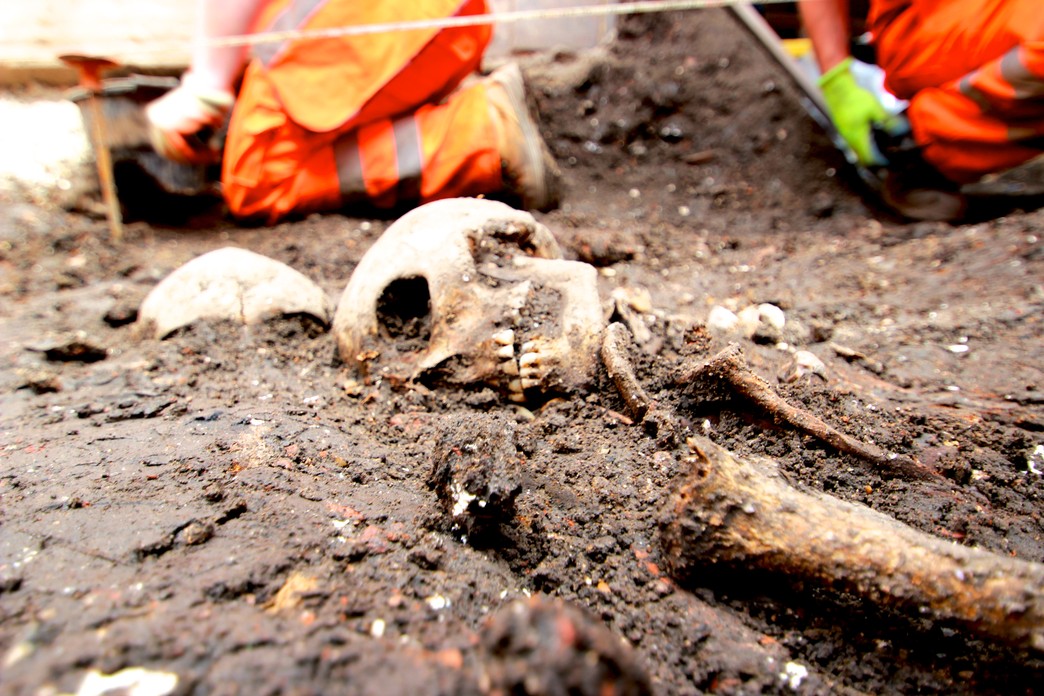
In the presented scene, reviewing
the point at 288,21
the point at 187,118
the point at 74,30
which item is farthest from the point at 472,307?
the point at 74,30

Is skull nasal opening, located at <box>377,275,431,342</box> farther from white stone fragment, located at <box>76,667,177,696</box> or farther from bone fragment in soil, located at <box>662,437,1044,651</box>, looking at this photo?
white stone fragment, located at <box>76,667,177,696</box>

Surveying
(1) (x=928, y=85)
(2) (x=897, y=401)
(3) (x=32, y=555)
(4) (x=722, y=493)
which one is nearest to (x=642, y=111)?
(1) (x=928, y=85)

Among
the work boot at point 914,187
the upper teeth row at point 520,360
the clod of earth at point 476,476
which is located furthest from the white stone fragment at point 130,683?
the work boot at point 914,187

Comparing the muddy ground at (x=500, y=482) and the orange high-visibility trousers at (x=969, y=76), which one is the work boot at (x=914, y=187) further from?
the muddy ground at (x=500, y=482)

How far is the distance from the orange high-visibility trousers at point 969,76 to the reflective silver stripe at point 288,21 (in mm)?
2882

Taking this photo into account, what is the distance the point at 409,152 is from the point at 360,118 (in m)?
0.28

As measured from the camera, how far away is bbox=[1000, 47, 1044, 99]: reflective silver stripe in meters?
2.70

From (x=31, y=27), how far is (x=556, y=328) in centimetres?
504

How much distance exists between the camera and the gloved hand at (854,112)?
139 inches

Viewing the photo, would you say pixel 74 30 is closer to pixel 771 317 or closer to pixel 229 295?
pixel 229 295

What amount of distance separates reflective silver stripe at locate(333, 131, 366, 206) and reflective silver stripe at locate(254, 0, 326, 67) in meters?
0.48

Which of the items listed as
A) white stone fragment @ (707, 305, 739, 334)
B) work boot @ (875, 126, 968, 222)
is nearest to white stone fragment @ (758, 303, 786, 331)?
white stone fragment @ (707, 305, 739, 334)

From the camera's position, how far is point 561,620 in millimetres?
714

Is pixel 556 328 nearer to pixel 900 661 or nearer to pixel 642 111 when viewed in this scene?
pixel 900 661
